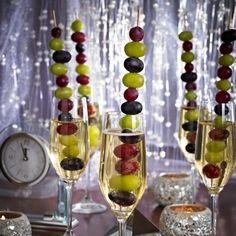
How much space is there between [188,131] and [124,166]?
63cm

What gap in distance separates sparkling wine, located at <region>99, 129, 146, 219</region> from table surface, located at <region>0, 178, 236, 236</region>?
266mm

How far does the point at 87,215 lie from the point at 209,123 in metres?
0.44

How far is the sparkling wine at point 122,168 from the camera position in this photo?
1090 millimetres

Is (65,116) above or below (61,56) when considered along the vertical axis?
below

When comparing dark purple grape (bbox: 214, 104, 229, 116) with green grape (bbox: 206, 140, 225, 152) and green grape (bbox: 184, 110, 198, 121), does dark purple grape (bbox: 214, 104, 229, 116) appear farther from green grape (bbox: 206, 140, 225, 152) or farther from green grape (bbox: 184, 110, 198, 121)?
green grape (bbox: 184, 110, 198, 121)

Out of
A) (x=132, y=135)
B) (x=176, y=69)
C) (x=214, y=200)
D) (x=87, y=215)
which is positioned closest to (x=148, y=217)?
(x=87, y=215)

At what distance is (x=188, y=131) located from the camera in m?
1.69

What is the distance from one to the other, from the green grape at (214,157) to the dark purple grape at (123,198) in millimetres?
270

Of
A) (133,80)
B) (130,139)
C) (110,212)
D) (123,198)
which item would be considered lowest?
(110,212)

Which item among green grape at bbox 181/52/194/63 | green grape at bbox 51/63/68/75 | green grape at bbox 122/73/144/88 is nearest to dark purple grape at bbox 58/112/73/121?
green grape at bbox 51/63/68/75

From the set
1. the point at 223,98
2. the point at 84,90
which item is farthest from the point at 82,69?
the point at 223,98

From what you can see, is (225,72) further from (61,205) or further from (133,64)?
(61,205)

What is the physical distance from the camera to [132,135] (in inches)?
43.1

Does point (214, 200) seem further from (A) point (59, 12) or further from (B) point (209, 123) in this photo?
(A) point (59, 12)
